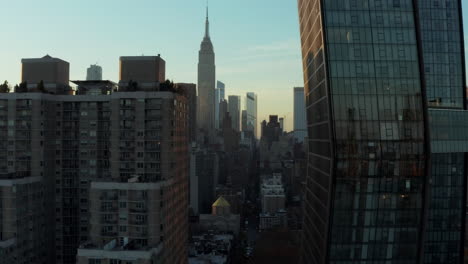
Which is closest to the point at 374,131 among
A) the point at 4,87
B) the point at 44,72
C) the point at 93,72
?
the point at 44,72

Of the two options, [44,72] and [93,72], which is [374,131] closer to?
[44,72]

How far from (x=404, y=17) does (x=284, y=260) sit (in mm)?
108708

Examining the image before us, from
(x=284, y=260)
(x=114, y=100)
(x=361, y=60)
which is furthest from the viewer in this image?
(x=284, y=260)

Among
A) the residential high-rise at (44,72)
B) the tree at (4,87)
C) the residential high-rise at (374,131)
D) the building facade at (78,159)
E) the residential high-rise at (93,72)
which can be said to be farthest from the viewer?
the residential high-rise at (93,72)

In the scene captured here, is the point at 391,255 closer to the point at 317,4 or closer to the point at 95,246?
the point at 317,4

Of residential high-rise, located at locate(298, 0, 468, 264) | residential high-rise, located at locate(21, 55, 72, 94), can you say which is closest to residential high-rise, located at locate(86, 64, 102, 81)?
residential high-rise, located at locate(21, 55, 72, 94)

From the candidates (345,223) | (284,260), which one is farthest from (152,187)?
(284,260)

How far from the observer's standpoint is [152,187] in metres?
69.6

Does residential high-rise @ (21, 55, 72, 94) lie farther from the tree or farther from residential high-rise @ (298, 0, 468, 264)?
residential high-rise @ (298, 0, 468, 264)

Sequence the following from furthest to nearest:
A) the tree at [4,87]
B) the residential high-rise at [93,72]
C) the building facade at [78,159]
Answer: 1. the residential high-rise at [93,72]
2. the tree at [4,87]
3. the building facade at [78,159]

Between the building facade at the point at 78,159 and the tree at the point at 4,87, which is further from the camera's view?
the tree at the point at 4,87

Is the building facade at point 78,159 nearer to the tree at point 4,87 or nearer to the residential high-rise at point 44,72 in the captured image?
the tree at point 4,87

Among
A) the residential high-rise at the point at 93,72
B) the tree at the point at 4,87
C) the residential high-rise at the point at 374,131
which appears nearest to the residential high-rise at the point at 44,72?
the tree at the point at 4,87

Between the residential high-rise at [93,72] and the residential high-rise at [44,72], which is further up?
the residential high-rise at [93,72]
